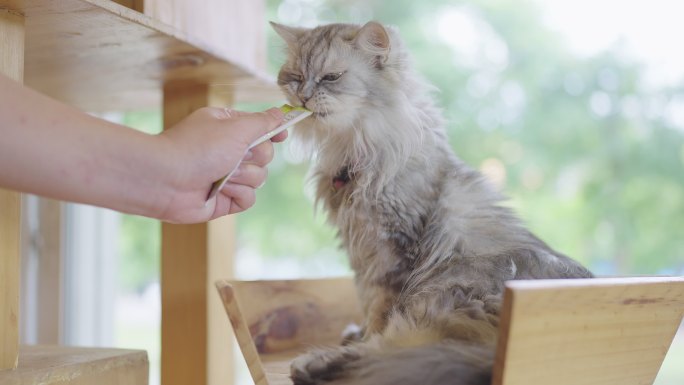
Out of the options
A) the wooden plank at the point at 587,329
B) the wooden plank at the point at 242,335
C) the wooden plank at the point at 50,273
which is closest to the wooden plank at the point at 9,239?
the wooden plank at the point at 242,335

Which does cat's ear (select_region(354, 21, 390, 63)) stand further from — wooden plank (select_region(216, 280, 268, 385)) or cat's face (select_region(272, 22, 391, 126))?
wooden plank (select_region(216, 280, 268, 385))

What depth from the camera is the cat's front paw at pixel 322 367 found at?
0.96 metres

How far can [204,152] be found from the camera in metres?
0.95

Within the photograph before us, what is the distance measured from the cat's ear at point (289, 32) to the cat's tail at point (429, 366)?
2.61 feet

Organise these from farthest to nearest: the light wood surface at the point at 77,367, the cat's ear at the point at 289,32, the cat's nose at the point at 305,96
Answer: the cat's ear at the point at 289,32, the cat's nose at the point at 305,96, the light wood surface at the point at 77,367

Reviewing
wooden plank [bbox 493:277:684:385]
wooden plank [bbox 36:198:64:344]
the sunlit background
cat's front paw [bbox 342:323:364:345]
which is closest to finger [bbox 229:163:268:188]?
cat's front paw [bbox 342:323:364:345]

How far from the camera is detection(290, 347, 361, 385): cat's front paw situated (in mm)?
957

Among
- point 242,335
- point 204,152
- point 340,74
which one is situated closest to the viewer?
point 204,152

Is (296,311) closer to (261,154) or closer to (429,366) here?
(261,154)

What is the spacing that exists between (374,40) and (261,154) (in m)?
0.36

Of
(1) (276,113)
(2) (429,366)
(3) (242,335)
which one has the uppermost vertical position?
(1) (276,113)

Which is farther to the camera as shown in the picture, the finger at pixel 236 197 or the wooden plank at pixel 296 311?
the wooden plank at pixel 296 311

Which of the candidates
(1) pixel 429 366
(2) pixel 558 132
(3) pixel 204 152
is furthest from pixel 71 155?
(2) pixel 558 132

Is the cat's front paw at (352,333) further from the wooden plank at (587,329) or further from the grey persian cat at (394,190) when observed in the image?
the wooden plank at (587,329)
